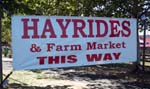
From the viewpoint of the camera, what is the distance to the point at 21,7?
13555 millimetres

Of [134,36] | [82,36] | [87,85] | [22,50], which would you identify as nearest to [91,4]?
[87,85]

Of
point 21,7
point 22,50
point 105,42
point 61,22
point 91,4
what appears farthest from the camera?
point 91,4

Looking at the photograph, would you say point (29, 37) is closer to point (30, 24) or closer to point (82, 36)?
point (30, 24)

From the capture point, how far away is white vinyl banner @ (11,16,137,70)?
9.84 metres

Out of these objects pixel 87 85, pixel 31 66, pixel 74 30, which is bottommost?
pixel 87 85

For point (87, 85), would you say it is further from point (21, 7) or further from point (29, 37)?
point (29, 37)

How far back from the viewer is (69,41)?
35.6ft

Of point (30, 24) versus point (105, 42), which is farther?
point (105, 42)

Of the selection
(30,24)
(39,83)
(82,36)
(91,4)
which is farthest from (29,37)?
(91,4)

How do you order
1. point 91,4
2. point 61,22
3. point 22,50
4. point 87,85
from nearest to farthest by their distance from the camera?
point 22,50 < point 61,22 < point 87,85 < point 91,4

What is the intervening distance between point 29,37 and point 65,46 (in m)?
1.24

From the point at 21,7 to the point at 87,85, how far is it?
4.01 m

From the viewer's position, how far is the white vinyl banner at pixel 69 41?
9.84 metres

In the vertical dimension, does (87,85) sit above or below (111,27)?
below
